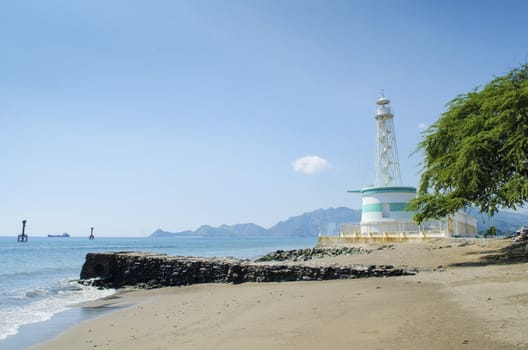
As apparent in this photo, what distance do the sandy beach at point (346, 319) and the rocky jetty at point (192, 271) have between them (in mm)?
2282

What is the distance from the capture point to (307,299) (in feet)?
31.0

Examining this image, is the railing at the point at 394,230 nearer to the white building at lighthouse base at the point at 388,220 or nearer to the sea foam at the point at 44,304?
the white building at lighthouse base at the point at 388,220

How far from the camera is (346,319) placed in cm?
669

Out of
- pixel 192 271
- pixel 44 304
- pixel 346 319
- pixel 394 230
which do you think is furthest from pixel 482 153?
pixel 394 230

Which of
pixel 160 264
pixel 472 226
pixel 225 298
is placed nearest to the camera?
pixel 225 298

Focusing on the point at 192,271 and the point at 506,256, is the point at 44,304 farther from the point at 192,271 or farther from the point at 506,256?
the point at 506,256

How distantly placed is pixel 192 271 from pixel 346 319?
13.2 meters

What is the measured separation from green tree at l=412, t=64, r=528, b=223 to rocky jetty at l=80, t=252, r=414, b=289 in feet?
14.5

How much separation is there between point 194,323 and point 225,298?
3496 mm

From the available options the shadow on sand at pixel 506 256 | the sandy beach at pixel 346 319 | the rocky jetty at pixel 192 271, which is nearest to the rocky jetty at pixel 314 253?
the shadow on sand at pixel 506 256

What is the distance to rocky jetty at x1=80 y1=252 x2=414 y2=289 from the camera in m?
13.9

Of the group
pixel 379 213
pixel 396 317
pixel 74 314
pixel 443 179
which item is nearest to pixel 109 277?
pixel 74 314

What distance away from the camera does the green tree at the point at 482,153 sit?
13914mm

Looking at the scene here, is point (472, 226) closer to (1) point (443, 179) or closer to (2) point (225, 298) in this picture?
(1) point (443, 179)
